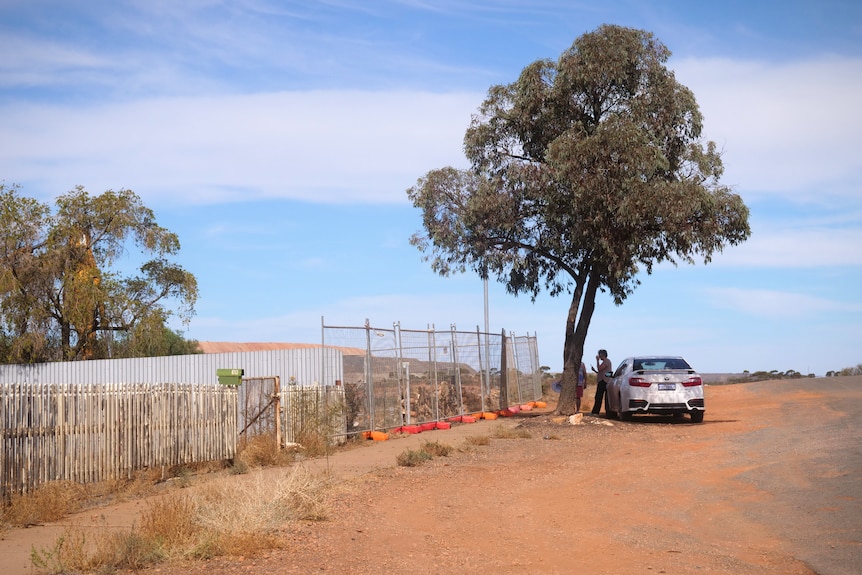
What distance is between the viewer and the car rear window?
22.8m

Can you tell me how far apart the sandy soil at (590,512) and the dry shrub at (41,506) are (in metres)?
0.38


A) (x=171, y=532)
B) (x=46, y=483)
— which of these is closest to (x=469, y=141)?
(x=46, y=483)

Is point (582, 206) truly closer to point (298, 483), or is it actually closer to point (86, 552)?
point (298, 483)

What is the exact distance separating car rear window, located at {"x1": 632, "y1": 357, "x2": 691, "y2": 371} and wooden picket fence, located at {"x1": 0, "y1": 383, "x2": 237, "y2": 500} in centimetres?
1050

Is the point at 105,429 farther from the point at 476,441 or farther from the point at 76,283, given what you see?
the point at 76,283

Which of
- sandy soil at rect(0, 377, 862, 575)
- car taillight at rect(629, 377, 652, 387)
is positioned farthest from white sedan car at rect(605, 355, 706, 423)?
sandy soil at rect(0, 377, 862, 575)

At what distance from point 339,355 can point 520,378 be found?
517 inches

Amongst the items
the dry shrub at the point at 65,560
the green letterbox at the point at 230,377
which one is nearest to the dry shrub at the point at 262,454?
the green letterbox at the point at 230,377

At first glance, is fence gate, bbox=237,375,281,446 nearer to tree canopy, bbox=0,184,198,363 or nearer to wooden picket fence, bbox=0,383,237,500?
wooden picket fence, bbox=0,383,237,500

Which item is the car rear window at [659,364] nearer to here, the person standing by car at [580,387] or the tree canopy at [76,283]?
the person standing by car at [580,387]

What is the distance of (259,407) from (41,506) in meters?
8.30

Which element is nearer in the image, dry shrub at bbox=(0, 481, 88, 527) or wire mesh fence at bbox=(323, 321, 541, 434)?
dry shrub at bbox=(0, 481, 88, 527)

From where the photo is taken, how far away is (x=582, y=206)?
A: 2411cm

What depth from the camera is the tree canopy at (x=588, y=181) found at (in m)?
23.7
